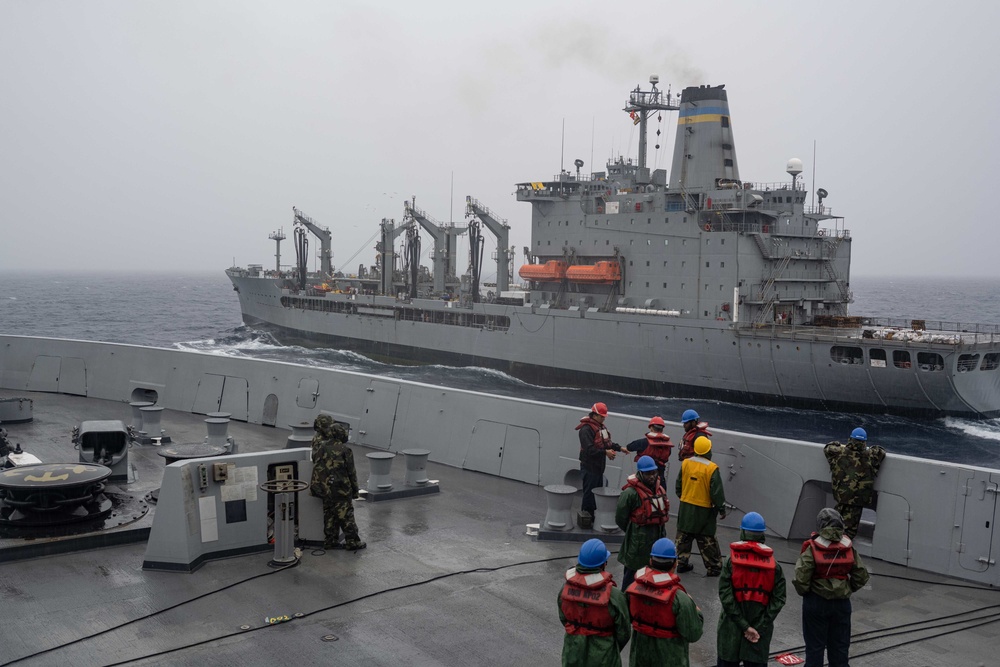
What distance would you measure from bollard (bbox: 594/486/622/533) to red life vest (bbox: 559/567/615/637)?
277 centimetres

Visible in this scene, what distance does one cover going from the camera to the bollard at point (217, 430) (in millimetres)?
7986

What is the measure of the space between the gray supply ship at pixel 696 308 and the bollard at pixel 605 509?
19.5 meters

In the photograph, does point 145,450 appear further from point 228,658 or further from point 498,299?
point 498,299

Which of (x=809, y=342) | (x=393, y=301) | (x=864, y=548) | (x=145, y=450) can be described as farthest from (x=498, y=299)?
(x=864, y=548)

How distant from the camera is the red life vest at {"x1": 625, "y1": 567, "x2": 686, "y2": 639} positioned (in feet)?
11.0

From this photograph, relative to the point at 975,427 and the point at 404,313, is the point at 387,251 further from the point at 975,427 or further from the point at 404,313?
the point at 975,427

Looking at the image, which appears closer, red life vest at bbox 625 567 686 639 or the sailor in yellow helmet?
red life vest at bbox 625 567 686 639

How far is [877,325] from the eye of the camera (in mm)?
27234

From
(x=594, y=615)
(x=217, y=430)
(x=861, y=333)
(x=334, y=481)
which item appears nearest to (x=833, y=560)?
(x=594, y=615)

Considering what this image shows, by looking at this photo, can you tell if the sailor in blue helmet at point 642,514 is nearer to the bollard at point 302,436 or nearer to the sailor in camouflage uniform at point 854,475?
the sailor in camouflage uniform at point 854,475

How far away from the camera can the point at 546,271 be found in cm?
3269

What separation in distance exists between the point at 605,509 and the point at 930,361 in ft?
65.6

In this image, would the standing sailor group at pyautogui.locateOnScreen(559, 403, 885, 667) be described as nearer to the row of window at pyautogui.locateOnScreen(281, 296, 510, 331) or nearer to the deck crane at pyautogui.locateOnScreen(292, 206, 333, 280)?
the row of window at pyautogui.locateOnScreen(281, 296, 510, 331)

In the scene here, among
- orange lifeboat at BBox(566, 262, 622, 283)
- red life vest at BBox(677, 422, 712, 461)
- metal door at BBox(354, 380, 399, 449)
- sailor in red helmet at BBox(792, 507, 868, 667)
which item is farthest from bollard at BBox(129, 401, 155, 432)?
orange lifeboat at BBox(566, 262, 622, 283)
